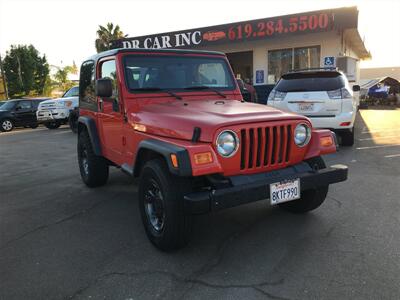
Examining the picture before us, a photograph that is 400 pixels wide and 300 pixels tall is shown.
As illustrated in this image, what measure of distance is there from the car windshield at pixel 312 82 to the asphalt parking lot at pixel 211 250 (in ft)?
9.22

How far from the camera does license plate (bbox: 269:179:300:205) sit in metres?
3.43

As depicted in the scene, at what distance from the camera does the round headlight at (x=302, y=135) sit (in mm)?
3721

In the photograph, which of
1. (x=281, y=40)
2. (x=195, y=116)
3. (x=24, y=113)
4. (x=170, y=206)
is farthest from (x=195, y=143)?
(x=24, y=113)

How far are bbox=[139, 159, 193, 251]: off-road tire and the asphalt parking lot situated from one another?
0.17 meters

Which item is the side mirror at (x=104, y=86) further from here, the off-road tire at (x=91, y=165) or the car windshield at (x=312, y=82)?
the car windshield at (x=312, y=82)

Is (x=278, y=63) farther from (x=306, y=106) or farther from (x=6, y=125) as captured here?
(x=6, y=125)

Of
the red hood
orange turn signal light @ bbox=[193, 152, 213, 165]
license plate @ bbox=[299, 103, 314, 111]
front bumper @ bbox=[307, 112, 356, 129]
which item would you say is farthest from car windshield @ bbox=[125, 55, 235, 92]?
front bumper @ bbox=[307, 112, 356, 129]

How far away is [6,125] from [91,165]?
578 inches

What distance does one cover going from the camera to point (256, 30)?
50.1 ft

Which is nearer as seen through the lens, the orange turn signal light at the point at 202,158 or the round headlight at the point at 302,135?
the orange turn signal light at the point at 202,158

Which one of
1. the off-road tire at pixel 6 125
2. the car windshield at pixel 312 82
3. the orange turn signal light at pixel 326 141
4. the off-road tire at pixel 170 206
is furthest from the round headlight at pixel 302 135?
the off-road tire at pixel 6 125

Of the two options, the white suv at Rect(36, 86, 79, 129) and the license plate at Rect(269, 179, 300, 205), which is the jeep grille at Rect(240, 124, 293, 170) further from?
the white suv at Rect(36, 86, 79, 129)

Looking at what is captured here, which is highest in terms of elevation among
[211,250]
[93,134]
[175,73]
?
[175,73]

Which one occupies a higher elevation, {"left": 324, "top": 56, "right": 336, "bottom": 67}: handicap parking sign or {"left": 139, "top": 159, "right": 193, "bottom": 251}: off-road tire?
{"left": 324, "top": 56, "right": 336, "bottom": 67}: handicap parking sign
